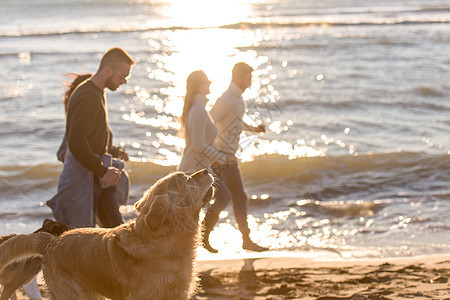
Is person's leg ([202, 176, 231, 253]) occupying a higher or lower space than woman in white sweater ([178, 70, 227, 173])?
lower

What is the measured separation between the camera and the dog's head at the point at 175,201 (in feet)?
13.7

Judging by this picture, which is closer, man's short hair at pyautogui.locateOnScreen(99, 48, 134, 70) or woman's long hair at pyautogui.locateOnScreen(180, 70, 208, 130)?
man's short hair at pyautogui.locateOnScreen(99, 48, 134, 70)

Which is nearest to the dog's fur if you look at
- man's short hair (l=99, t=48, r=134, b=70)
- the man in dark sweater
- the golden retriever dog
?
the golden retriever dog

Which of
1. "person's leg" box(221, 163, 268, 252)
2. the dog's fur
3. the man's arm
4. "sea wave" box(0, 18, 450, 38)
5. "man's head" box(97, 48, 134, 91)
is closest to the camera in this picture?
the dog's fur

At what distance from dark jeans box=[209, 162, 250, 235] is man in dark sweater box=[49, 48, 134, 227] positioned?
1550 mm

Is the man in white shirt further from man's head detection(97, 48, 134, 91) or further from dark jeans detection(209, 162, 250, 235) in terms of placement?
man's head detection(97, 48, 134, 91)

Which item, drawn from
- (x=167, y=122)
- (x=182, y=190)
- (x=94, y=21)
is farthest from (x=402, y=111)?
(x=94, y=21)

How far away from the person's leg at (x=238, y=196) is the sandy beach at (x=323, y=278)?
36cm

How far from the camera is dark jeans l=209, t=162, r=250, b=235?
6930 mm

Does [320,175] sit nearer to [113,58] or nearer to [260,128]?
[260,128]

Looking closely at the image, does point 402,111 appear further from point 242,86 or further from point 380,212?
point 242,86

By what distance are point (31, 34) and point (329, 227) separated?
32.6m

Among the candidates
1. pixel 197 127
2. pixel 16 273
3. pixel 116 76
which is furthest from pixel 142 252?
pixel 197 127

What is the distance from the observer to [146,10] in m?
56.7
